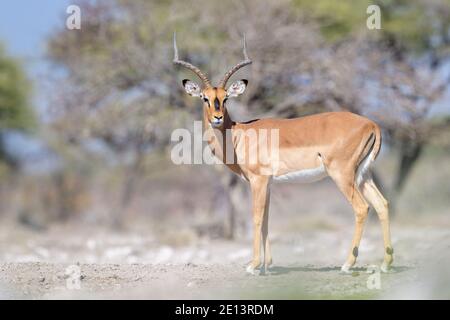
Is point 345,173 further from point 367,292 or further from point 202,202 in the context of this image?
point 202,202

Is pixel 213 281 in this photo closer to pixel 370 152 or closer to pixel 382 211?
pixel 382 211

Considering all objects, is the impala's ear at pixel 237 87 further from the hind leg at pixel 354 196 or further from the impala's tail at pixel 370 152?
the impala's tail at pixel 370 152

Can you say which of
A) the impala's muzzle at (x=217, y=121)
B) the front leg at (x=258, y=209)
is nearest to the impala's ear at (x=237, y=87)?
the impala's muzzle at (x=217, y=121)

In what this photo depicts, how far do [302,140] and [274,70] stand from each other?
37.4ft

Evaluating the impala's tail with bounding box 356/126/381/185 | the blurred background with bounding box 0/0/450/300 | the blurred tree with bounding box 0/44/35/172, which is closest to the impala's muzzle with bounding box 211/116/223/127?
the impala's tail with bounding box 356/126/381/185

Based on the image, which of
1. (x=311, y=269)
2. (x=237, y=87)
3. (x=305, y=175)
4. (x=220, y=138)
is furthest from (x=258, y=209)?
(x=237, y=87)

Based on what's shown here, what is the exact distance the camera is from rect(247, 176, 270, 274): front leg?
10.4 metres

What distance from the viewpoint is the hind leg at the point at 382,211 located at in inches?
410

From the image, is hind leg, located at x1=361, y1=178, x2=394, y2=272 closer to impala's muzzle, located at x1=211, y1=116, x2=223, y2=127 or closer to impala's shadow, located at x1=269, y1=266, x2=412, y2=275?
impala's shadow, located at x1=269, y1=266, x2=412, y2=275

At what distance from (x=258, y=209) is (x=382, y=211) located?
149 cm

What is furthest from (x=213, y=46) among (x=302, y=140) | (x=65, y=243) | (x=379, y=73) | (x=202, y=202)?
(x=302, y=140)

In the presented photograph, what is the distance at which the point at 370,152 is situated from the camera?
415 inches

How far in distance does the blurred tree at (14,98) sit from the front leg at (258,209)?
2593cm

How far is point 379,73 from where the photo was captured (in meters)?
22.0
